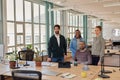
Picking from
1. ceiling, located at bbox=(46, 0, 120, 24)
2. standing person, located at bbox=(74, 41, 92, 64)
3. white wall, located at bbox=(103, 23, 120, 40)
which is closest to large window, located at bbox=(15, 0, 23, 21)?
ceiling, located at bbox=(46, 0, 120, 24)

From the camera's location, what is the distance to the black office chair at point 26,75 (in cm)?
208

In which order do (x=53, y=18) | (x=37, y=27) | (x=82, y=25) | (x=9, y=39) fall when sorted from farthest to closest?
(x=82, y=25) < (x=53, y=18) < (x=37, y=27) < (x=9, y=39)

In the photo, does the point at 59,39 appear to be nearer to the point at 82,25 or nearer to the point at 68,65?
the point at 68,65

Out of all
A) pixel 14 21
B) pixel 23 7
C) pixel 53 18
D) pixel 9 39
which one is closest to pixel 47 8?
pixel 53 18

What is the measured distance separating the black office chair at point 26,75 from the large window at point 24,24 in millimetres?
4474

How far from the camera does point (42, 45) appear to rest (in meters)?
9.05

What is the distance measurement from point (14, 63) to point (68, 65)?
0.96 meters

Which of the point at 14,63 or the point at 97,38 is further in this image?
the point at 97,38

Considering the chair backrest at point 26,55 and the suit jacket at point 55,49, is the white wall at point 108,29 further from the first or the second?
the chair backrest at point 26,55

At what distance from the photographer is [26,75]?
7.14 feet

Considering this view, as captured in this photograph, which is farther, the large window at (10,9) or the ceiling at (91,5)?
the ceiling at (91,5)

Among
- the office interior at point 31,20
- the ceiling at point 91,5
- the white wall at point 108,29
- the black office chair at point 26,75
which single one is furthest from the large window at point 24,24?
the white wall at point 108,29

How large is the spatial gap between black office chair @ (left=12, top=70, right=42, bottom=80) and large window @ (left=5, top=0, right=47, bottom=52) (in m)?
4.47

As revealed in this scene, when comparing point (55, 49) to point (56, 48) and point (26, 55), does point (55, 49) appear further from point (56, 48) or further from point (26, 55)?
point (26, 55)
